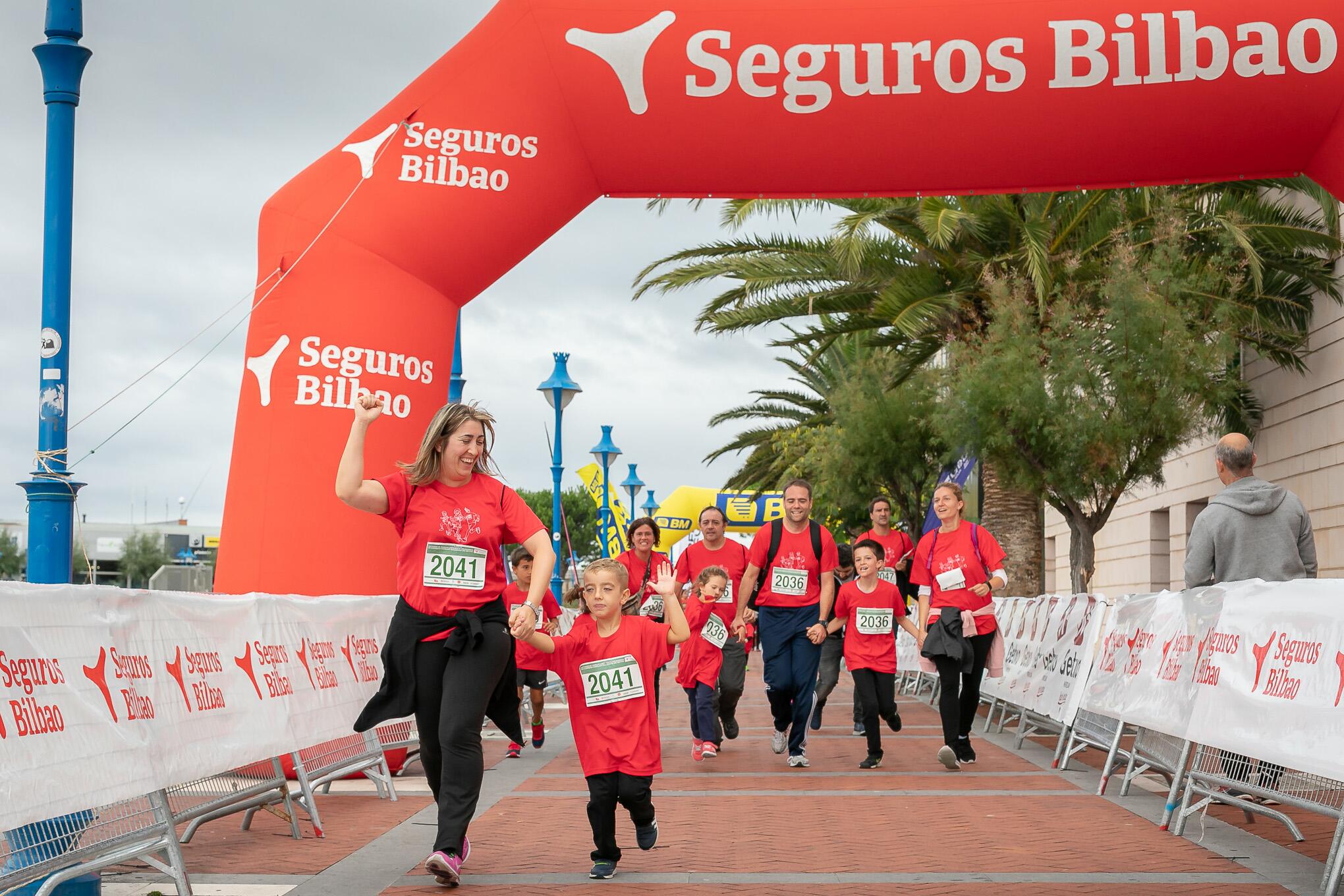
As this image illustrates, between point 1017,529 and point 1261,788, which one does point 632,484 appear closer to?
point 1017,529

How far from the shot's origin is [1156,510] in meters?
26.5

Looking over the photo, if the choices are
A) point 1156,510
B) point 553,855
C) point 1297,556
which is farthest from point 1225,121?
point 1156,510

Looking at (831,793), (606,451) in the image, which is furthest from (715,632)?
(606,451)

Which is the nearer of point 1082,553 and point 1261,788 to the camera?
point 1261,788

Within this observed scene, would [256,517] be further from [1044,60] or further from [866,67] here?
[1044,60]

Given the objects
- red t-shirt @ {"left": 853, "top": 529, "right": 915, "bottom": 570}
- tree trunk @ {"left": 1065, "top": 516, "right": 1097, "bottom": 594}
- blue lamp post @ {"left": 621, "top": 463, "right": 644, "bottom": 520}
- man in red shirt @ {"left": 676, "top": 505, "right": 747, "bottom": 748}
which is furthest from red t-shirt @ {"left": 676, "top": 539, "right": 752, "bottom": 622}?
blue lamp post @ {"left": 621, "top": 463, "right": 644, "bottom": 520}

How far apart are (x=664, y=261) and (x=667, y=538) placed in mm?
41732

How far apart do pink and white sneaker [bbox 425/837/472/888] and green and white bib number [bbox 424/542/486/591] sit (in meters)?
1.01

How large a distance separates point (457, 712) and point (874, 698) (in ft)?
18.0

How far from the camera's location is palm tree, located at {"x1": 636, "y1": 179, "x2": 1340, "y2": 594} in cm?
1788

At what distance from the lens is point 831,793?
29.7 ft

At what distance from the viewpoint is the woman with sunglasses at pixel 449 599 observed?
232 inches

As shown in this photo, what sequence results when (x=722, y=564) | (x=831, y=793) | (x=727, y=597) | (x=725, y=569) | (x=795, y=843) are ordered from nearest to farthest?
(x=795, y=843), (x=831, y=793), (x=725, y=569), (x=722, y=564), (x=727, y=597)

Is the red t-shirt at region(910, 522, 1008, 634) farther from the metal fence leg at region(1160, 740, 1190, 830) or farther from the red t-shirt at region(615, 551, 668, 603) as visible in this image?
the metal fence leg at region(1160, 740, 1190, 830)
